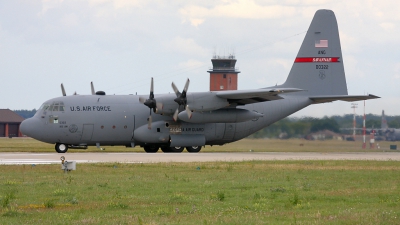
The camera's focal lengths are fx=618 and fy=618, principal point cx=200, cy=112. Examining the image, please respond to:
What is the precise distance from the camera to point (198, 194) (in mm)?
15594

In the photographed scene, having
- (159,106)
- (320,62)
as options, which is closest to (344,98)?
(320,62)

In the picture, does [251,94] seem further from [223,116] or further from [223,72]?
[223,72]

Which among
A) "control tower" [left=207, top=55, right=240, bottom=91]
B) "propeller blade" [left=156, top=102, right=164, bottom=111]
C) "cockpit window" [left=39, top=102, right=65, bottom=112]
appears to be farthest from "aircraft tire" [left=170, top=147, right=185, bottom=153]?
"control tower" [left=207, top=55, right=240, bottom=91]

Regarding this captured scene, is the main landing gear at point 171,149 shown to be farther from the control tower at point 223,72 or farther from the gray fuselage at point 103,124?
the control tower at point 223,72

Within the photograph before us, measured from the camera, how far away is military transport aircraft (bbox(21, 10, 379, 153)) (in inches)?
1305

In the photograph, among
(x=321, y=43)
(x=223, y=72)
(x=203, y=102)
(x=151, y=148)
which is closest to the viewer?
(x=203, y=102)

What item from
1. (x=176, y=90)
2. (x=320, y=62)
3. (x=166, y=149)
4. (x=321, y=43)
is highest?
(x=321, y=43)

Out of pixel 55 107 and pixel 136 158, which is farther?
pixel 55 107

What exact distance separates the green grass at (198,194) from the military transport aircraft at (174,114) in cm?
919

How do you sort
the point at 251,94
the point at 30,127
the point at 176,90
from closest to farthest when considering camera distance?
the point at 251,94, the point at 176,90, the point at 30,127

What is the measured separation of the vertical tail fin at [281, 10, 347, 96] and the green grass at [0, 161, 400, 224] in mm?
13172

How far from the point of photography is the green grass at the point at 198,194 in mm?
11766

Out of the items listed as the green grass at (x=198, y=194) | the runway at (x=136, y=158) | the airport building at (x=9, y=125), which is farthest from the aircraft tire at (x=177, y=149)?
the airport building at (x=9, y=125)

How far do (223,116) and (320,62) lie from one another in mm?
7689
